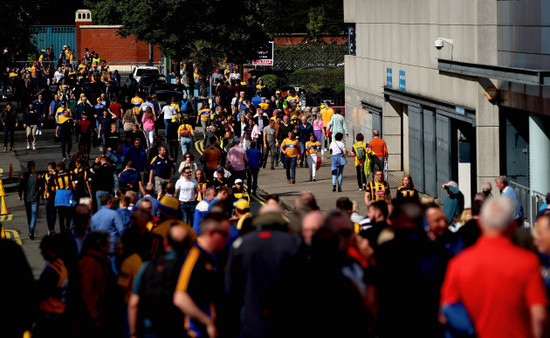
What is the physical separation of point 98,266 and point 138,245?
596mm

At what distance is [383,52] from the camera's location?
3097cm

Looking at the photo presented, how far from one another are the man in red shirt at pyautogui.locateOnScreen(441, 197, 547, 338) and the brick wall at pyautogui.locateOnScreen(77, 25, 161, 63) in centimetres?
7654

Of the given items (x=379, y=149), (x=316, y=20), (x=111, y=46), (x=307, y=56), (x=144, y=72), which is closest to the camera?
(x=379, y=149)

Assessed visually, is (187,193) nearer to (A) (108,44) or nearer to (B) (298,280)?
(B) (298,280)

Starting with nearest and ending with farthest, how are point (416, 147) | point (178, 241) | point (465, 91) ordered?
point (178, 241) < point (465, 91) < point (416, 147)

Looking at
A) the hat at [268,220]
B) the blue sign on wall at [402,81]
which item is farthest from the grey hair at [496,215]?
the blue sign on wall at [402,81]

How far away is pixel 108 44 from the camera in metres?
82.6

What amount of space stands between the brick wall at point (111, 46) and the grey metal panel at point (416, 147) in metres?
56.3

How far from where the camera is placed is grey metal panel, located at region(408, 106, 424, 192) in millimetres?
26781

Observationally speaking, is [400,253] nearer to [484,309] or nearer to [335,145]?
[484,309]

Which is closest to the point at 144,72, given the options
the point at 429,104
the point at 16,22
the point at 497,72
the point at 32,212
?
the point at 16,22

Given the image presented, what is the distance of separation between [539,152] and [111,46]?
215ft

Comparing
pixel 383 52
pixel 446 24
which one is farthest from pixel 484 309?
pixel 383 52

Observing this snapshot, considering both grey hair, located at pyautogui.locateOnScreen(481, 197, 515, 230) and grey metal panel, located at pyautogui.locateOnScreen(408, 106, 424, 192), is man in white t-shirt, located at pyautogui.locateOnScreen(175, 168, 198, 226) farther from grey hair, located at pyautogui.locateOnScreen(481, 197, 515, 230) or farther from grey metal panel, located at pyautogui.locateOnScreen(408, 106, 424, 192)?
grey hair, located at pyautogui.locateOnScreen(481, 197, 515, 230)
